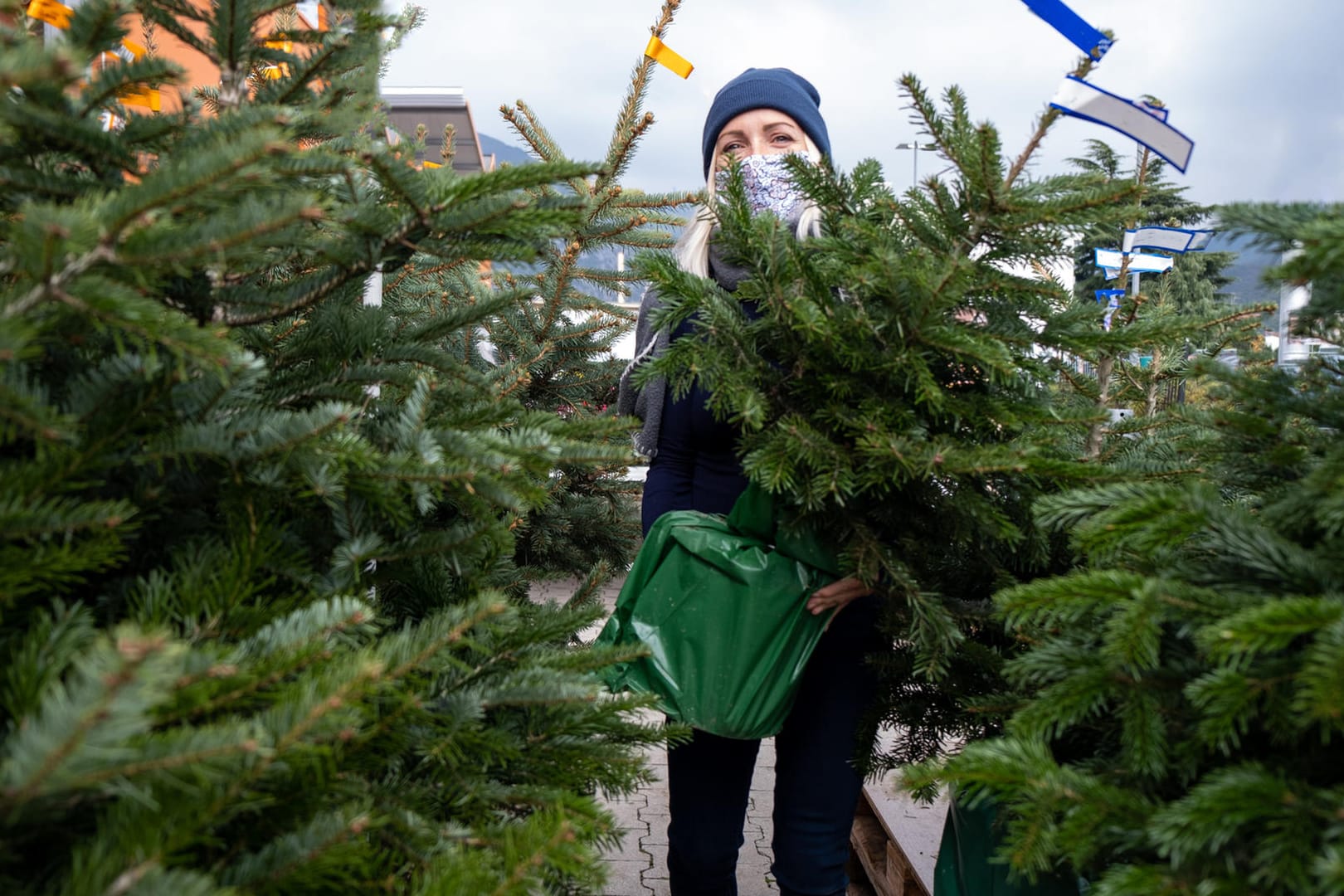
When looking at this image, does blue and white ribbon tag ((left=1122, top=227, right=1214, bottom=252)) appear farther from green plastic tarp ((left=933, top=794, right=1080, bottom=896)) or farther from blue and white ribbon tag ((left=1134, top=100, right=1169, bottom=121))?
green plastic tarp ((left=933, top=794, right=1080, bottom=896))

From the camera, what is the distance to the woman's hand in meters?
1.89

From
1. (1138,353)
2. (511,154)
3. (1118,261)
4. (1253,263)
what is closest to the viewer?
(1253,263)

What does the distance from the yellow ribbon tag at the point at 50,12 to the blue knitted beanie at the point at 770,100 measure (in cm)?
154

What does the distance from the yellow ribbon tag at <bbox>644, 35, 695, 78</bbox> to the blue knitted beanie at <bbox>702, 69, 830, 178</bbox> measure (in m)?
0.38

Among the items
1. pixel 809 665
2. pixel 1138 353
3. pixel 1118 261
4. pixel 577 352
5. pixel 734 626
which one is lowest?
pixel 809 665

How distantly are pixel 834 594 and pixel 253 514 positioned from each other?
120 cm

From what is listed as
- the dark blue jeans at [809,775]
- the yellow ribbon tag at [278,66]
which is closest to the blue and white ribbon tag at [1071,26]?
the dark blue jeans at [809,775]

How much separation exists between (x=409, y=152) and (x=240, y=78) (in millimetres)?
238

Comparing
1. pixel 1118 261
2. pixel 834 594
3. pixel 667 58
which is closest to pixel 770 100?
pixel 667 58

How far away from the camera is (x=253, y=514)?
105cm

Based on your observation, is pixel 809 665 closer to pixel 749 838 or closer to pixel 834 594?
pixel 834 594

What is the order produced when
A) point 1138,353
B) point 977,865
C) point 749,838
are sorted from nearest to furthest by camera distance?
point 977,865 < point 1138,353 < point 749,838

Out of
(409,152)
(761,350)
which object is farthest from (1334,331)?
(409,152)

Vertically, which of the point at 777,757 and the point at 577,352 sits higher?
the point at 577,352
